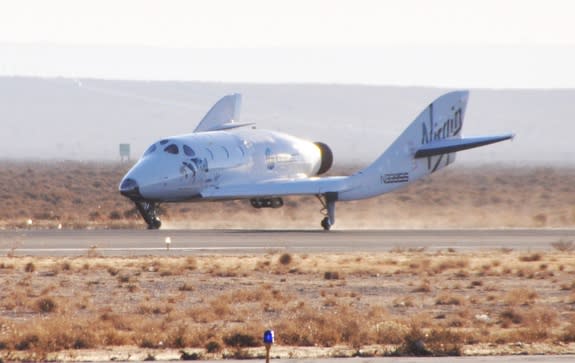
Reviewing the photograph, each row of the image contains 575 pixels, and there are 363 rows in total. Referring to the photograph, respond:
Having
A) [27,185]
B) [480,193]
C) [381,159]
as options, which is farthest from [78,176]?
Answer: [381,159]

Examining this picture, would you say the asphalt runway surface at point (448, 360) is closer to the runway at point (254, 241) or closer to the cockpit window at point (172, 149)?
the runway at point (254, 241)

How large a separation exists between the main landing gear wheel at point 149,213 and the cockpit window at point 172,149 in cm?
208

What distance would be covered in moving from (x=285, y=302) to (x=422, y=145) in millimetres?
28231

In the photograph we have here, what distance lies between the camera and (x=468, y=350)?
2508 cm

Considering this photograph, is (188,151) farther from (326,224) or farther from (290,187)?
(326,224)

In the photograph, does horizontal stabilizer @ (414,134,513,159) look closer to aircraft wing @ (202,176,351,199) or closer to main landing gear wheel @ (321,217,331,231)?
aircraft wing @ (202,176,351,199)

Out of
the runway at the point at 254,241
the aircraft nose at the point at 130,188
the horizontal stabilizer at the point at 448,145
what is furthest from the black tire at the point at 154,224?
the horizontal stabilizer at the point at 448,145

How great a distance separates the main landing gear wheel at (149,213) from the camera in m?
55.7

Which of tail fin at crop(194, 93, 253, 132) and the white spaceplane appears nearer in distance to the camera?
the white spaceplane

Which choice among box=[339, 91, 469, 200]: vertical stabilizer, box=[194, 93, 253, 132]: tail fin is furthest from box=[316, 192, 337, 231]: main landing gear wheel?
box=[194, 93, 253, 132]: tail fin

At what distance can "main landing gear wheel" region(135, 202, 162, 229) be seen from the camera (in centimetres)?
5566

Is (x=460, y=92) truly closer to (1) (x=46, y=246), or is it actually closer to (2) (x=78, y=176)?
(1) (x=46, y=246)

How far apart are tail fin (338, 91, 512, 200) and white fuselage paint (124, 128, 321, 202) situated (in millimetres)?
3685

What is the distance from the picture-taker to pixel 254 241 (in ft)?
161
